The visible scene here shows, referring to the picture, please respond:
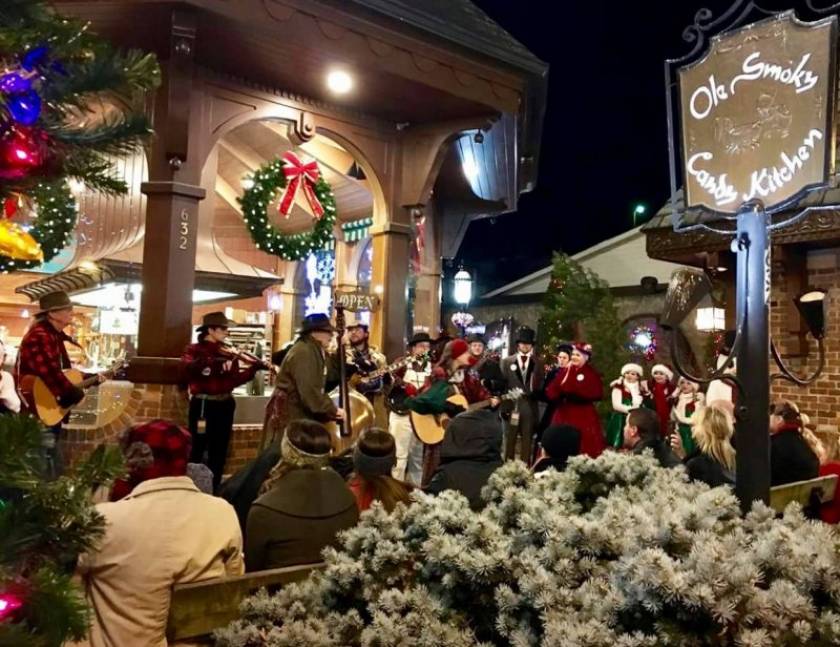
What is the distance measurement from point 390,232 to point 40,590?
8.82 m

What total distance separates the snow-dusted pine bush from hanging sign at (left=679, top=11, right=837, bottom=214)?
1728mm

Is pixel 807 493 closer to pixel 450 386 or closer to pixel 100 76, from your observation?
pixel 450 386

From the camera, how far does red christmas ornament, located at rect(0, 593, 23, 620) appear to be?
1737 millimetres

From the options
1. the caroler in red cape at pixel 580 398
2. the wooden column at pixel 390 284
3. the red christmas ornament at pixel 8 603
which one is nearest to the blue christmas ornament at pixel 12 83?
the red christmas ornament at pixel 8 603

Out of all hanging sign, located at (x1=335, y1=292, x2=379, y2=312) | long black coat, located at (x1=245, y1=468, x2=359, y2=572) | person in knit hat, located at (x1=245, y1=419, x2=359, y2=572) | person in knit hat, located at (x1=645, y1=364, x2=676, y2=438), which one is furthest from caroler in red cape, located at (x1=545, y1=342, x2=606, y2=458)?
long black coat, located at (x1=245, y1=468, x2=359, y2=572)

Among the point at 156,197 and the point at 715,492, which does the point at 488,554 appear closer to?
the point at 715,492

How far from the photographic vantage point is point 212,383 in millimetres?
7578

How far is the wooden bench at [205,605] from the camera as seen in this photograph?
9.01 ft

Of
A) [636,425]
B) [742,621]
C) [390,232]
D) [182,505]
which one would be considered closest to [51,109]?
[182,505]

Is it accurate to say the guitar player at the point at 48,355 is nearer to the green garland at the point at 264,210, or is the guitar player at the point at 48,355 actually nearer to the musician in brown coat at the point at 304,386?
A: the musician in brown coat at the point at 304,386

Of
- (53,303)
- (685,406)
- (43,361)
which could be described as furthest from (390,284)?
(43,361)

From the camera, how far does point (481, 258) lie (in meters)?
41.1

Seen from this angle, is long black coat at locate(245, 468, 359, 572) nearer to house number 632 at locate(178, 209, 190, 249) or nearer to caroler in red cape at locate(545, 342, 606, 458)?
house number 632 at locate(178, 209, 190, 249)

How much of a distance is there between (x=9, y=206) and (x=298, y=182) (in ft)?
25.4
